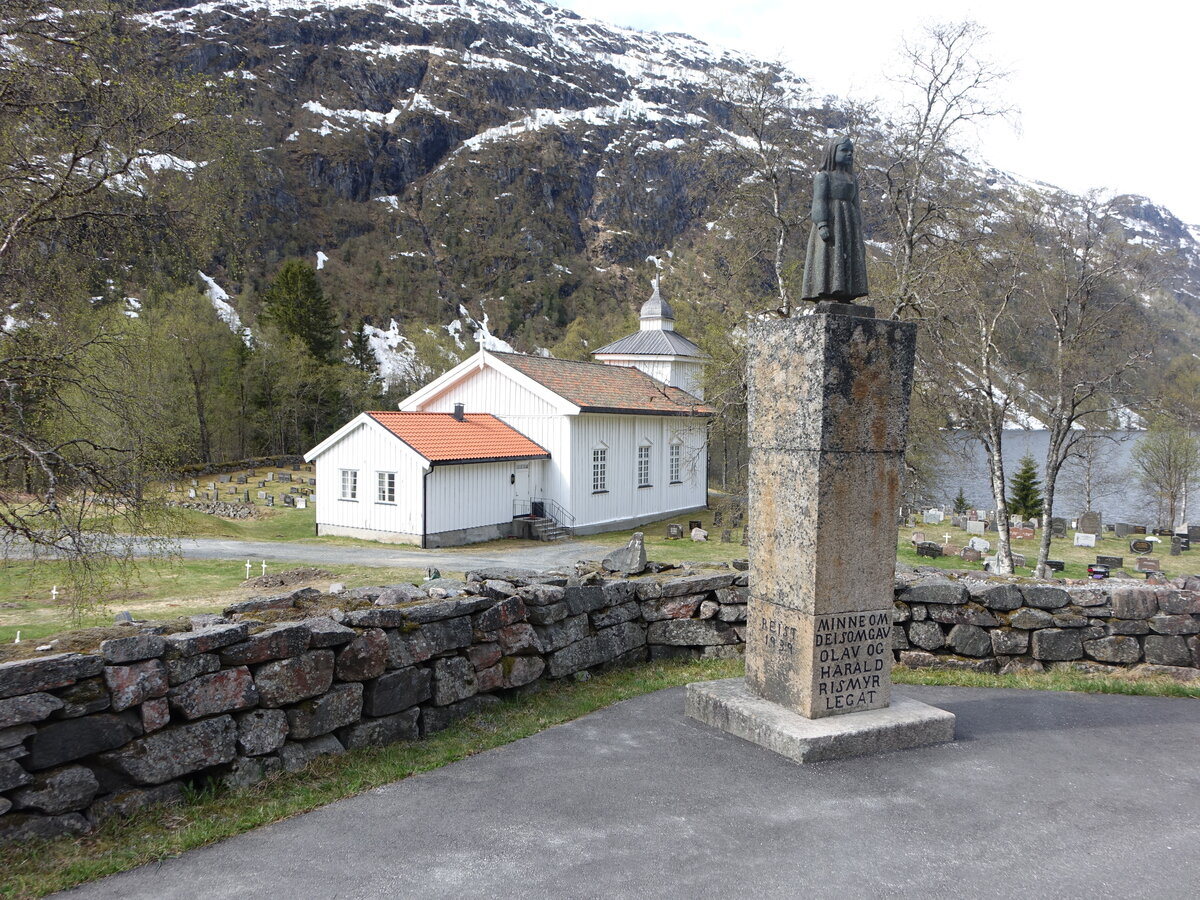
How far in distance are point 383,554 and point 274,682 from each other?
64.6 ft

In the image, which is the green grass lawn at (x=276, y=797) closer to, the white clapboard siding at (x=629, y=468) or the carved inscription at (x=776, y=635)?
the carved inscription at (x=776, y=635)

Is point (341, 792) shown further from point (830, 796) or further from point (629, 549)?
point (629, 549)

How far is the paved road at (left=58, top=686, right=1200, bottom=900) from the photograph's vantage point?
4.44 metres

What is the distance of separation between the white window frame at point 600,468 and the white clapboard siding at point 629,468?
135 millimetres

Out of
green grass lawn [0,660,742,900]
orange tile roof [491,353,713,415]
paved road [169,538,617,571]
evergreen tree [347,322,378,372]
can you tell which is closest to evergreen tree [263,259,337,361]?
evergreen tree [347,322,378,372]

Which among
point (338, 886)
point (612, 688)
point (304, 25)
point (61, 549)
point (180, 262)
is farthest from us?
point (304, 25)

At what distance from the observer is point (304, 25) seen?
18750 cm

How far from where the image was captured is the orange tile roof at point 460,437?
88.0 feet

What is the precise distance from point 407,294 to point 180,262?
130 meters

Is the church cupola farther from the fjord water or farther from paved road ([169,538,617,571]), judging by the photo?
paved road ([169,538,617,571])

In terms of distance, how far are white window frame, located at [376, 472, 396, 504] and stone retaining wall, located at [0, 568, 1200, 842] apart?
62.8 feet

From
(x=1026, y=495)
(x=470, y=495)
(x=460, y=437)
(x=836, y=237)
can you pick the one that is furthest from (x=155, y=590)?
(x=1026, y=495)

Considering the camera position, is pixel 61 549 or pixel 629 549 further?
pixel 629 549

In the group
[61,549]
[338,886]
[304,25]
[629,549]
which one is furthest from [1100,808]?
[304,25]
